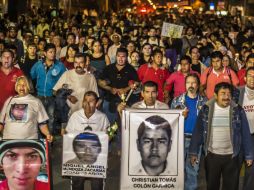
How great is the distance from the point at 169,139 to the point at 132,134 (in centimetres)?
47

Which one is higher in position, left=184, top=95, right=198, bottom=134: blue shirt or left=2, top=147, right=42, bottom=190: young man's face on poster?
left=184, top=95, right=198, bottom=134: blue shirt

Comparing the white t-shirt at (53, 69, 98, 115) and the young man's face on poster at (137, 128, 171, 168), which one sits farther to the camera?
the white t-shirt at (53, 69, 98, 115)

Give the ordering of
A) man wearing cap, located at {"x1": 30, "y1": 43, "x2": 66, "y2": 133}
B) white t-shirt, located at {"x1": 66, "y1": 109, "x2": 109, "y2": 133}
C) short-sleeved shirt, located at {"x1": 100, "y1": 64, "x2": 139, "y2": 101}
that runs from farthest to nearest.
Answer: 1. man wearing cap, located at {"x1": 30, "y1": 43, "x2": 66, "y2": 133}
2. short-sleeved shirt, located at {"x1": 100, "y1": 64, "x2": 139, "y2": 101}
3. white t-shirt, located at {"x1": 66, "y1": 109, "x2": 109, "y2": 133}

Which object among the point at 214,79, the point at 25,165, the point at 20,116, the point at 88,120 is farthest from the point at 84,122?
the point at 214,79

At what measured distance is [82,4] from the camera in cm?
4953

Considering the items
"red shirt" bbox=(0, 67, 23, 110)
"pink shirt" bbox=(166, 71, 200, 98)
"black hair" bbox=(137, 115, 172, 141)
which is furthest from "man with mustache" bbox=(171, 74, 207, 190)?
"red shirt" bbox=(0, 67, 23, 110)

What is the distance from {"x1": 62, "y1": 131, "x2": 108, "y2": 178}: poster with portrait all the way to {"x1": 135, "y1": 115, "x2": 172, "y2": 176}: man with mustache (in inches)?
17.5

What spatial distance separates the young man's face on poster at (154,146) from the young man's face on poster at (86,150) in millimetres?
535

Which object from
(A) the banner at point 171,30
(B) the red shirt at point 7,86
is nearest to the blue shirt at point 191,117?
(B) the red shirt at point 7,86

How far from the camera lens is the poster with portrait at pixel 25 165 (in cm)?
690

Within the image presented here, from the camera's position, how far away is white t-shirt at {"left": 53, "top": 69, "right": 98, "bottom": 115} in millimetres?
9789

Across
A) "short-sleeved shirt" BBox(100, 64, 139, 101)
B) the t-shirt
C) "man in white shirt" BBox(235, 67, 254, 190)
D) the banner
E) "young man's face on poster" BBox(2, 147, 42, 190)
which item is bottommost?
"young man's face on poster" BBox(2, 147, 42, 190)

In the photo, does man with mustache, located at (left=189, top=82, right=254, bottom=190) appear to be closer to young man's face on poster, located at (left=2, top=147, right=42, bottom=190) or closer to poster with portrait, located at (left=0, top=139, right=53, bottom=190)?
poster with portrait, located at (left=0, top=139, right=53, bottom=190)

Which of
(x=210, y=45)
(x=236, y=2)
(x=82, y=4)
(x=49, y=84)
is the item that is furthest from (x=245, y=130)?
(x=236, y=2)
